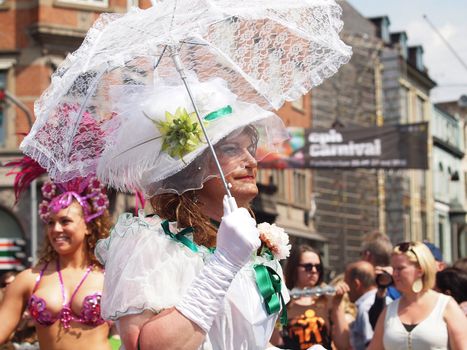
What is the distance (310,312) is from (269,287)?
401 cm

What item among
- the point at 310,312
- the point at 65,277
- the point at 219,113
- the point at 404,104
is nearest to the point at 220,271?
the point at 219,113

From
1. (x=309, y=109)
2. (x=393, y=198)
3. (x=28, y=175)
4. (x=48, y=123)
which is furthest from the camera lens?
(x=393, y=198)

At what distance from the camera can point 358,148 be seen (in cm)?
2327

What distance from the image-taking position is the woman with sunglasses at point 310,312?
280 inches

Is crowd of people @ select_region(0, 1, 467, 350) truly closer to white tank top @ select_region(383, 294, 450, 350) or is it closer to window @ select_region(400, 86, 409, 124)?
white tank top @ select_region(383, 294, 450, 350)

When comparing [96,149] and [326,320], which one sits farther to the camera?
[326,320]

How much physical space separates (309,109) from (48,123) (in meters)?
30.7

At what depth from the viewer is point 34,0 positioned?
75.7ft

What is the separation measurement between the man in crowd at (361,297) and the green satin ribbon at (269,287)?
14.5 ft

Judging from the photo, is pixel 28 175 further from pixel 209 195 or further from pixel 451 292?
pixel 451 292

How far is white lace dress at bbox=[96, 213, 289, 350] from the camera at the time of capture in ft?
9.86

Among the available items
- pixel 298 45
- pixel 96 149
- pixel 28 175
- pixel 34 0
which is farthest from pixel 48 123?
pixel 34 0

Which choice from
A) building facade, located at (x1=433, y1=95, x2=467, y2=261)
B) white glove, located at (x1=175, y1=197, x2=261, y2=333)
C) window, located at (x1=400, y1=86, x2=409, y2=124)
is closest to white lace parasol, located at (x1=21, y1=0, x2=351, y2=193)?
white glove, located at (x1=175, y1=197, x2=261, y2=333)

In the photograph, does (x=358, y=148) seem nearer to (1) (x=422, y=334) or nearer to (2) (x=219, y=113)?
(1) (x=422, y=334)
